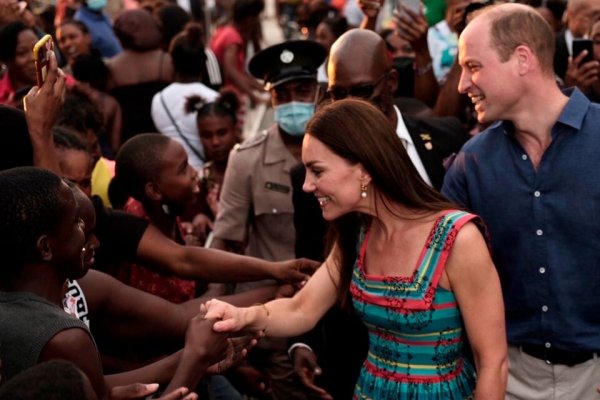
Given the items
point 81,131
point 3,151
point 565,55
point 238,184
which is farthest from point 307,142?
point 565,55

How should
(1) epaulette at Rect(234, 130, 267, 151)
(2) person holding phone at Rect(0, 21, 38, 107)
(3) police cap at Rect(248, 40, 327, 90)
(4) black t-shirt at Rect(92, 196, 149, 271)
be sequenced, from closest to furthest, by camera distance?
(4) black t-shirt at Rect(92, 196, 149, 271) < (1) epaulette at Rect(234, 130, 267, 151) < (3) police cap at Rect(248, 40, 327, 90) < (2) person holding phone at Rect(0, 21, 38, 107)

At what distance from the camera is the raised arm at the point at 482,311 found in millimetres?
3512

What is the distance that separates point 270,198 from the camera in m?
Result: 5.56

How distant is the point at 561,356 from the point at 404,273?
2.41ft

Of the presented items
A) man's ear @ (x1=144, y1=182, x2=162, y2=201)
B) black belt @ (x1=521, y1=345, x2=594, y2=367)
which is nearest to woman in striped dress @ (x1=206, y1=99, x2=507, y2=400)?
black belt @ (x1=521, y1=345, x2=594, y2=367)

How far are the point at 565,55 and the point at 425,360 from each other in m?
4.01

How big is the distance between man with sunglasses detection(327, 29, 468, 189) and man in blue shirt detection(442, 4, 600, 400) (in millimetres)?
792

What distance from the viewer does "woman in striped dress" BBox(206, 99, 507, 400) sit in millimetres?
3535

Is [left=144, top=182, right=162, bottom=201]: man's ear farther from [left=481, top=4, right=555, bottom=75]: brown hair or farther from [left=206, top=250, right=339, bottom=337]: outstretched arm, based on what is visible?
[left=481, top=4, right=555, bottom=75]: brown hair

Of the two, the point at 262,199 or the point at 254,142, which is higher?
the point at 254,142

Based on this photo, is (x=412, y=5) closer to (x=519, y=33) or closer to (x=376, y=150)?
(x=519, y=33)

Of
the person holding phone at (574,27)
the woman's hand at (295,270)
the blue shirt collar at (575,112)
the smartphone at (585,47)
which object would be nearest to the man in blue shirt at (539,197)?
the blue shirt collar at (575,112)

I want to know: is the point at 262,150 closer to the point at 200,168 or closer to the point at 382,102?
the point at 382,102

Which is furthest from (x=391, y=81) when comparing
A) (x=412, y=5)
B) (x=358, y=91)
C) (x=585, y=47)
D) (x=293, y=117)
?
(x=585, y=47)
